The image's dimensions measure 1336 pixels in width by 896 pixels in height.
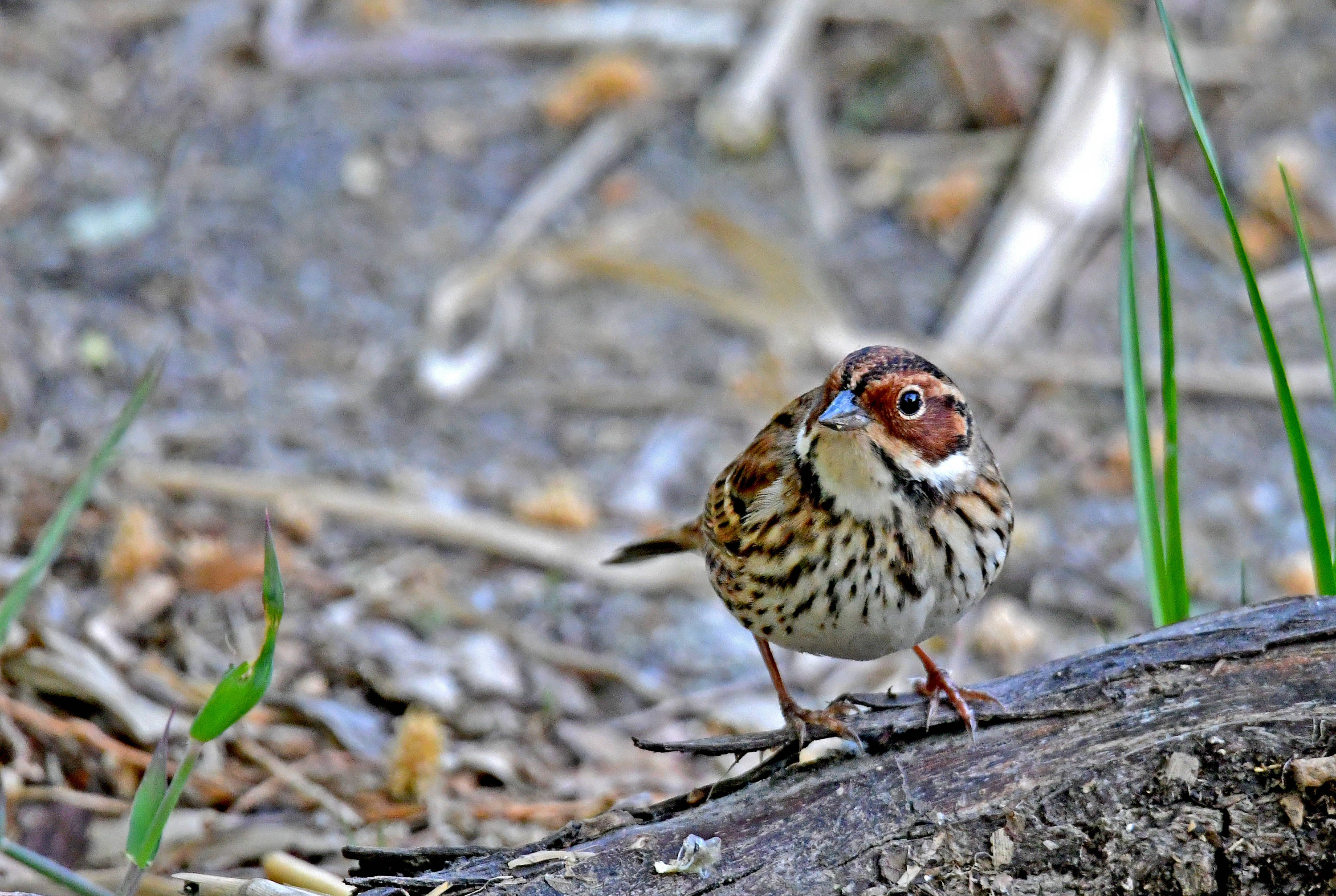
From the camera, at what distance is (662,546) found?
3.99 m

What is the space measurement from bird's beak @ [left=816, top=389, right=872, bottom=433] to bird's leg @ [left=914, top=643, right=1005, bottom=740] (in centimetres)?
50

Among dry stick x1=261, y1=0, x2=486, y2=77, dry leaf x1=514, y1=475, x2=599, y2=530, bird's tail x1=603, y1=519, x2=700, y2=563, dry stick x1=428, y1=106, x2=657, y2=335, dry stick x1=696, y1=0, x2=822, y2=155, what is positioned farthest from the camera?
dry stick x1=261, y1=0, x2=486, y2=77

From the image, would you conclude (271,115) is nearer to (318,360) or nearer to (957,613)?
(318,360)

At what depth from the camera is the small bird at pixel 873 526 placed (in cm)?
298

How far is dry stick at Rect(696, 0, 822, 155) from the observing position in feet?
22.5

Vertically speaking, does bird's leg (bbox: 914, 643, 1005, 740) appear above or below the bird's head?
below

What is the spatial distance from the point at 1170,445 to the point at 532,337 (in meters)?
3.46

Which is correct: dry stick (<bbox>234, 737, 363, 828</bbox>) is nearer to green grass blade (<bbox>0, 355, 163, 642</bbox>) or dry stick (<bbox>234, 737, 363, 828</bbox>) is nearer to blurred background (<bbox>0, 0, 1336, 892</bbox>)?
blurred background (<bbox>0, 0, 1336, 892</bbox>)

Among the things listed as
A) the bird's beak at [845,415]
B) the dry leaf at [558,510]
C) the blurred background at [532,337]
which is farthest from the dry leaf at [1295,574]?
the dry leaf at [558,510]

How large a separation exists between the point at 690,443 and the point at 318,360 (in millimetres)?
1501

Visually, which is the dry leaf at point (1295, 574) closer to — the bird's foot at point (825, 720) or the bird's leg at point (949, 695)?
the bird's leg at point (949, 695)

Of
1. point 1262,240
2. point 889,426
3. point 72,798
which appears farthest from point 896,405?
point 1262,240

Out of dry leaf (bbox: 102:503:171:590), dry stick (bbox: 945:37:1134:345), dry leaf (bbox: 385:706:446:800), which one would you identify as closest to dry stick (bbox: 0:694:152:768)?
dry leaf (bbox: 385:706:446:800)

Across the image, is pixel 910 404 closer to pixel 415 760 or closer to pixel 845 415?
pixel 845 415
